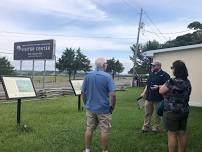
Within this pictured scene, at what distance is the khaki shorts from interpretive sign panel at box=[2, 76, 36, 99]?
3.55m

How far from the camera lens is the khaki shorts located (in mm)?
8594

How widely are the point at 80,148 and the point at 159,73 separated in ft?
10.7

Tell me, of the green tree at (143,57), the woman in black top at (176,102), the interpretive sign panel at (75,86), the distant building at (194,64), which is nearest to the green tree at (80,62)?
the green tree at (143,57)

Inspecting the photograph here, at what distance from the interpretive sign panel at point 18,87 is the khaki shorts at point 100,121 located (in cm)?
355

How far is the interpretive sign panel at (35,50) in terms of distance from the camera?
34281 mm

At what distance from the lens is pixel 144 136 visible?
1115 cm

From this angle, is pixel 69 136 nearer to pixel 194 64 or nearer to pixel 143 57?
pixel 194 64

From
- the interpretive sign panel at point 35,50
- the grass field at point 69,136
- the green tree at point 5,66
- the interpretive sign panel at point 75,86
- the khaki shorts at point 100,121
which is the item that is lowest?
the grass field at point 69,136

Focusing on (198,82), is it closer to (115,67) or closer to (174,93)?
(174,93)

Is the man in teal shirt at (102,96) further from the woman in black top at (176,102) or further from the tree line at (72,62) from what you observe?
the tree line at (72,62)

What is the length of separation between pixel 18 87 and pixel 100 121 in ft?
13.9

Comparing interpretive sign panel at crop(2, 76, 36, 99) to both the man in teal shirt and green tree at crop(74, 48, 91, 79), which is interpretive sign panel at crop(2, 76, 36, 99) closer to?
the man in teal shirt

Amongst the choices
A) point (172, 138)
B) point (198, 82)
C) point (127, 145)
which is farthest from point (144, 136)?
point (198, 82)

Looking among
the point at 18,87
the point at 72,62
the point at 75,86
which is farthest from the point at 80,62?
the point at 18,87
